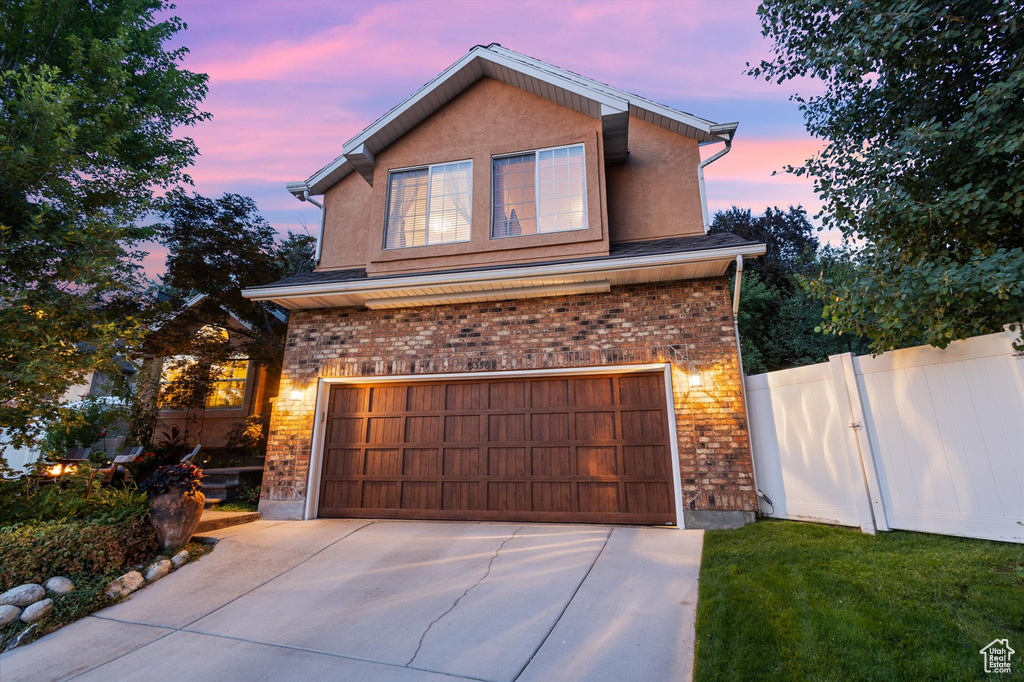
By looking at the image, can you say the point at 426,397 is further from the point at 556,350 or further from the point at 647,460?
the point at 647,460

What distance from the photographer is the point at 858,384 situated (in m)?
5.26

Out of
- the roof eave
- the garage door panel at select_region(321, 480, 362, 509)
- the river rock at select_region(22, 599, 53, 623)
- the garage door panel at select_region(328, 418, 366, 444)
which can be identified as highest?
the roof eave

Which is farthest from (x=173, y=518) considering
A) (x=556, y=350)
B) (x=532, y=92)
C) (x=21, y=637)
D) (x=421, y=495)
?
(x=532, y=92)

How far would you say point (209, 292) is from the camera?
468 inches

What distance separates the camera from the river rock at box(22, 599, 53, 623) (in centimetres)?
440

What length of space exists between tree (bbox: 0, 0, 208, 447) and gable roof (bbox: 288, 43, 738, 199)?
353cm

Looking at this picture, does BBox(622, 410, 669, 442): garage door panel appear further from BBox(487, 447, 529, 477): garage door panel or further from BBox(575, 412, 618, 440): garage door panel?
BBox(487, 447, 529, 477): garage door panel

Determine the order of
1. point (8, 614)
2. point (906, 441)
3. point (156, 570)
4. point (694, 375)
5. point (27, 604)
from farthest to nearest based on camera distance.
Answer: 1. point (694, 375)
2. point (156, 570)
3. point (906, 441)
4. point (27, 604)
5. point (8, 614)

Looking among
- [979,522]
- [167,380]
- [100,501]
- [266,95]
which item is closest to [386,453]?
[100,501]

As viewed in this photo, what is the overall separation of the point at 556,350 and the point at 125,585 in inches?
227

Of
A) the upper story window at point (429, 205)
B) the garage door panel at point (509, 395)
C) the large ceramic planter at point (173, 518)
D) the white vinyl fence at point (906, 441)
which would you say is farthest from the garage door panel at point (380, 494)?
the white vinyl fence at point (906, 441)

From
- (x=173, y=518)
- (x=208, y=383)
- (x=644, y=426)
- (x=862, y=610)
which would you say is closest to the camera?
(x=862, y=610)

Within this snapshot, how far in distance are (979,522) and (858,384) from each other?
1.58 meters

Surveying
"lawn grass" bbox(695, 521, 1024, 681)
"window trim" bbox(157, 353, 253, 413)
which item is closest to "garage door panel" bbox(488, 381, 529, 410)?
"lawn grass" bbox(695, 521, 1024, 681)
